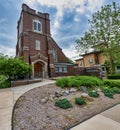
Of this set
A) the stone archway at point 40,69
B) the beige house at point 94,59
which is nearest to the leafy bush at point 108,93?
the stone archway at point 40,69

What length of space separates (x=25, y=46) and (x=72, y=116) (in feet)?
54.5

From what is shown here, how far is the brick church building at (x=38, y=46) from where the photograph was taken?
66.4 ft

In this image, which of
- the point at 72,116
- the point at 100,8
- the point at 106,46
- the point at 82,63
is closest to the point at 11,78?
the point at 72,116

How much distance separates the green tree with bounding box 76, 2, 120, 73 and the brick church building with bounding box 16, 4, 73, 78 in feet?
21.6

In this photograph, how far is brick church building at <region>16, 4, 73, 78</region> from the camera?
2025 centimetres

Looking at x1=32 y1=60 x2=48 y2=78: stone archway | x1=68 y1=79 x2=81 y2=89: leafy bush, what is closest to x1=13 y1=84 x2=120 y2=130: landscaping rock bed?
x1=68 y1=79 x2=81 y2=89: leafy bush

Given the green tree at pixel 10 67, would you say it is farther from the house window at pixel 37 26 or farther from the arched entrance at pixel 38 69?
the house window at pixel 37 26

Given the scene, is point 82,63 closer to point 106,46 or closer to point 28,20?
point 106,46

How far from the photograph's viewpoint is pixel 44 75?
69.7 feet

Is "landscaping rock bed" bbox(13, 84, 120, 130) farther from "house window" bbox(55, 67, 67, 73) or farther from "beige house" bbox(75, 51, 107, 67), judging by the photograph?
"beige house" bbox(75, 51, 107, 67)

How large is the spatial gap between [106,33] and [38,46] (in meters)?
12.3

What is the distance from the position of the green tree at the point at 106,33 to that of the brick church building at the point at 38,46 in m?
6.57

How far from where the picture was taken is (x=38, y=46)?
21781mm

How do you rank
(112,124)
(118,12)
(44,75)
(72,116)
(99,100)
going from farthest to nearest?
(44,75)
(118,12)
(99,100)
(72,116)
(112,124)
